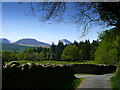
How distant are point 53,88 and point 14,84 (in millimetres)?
3452

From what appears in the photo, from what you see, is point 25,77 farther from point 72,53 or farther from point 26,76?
point 72,53

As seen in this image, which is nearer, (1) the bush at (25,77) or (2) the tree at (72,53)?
(1) the bush at (25,77)

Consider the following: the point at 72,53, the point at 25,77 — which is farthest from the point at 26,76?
the point at 72,53

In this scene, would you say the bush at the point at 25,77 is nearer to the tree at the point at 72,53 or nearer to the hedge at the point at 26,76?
the hedge at the point at 26,76

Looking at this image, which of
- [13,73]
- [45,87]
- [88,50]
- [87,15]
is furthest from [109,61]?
[88,50]

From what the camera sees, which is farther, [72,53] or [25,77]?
[72,53]

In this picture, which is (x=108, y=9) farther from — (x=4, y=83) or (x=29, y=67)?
(x=4, y=83)

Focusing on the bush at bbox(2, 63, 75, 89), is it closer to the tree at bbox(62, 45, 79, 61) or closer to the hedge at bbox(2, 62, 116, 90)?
the hedge at bbox(2, 62, 116, 90)

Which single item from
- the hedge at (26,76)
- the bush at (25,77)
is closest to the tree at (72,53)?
the hedge at (26,76)

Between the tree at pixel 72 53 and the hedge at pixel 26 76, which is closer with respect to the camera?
the hedge at pixel 26 76

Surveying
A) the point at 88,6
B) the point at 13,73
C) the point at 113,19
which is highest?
the point at 88,6

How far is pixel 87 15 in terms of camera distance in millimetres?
11320

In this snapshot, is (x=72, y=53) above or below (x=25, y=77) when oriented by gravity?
above

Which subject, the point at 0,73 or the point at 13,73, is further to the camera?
the point at 13,73
